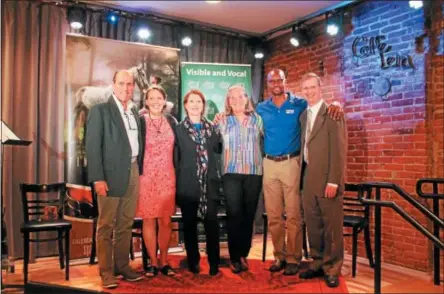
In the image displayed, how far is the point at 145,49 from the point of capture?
15.7ft

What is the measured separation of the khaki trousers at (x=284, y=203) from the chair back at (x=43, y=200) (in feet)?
6.51

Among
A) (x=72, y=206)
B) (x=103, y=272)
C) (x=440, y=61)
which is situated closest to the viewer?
(x=103, y=272)

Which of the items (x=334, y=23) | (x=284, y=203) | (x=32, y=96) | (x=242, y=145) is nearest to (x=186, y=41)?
(x=334, y=23)

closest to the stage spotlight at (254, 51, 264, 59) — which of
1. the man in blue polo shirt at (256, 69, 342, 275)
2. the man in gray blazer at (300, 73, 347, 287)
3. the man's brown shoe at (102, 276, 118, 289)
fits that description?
the man in blue polo shirt at (256, 69, 342, 275)

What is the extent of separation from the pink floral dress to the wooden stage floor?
737 mm

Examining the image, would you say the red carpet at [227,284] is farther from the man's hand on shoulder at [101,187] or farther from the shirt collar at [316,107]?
the shirt collar at [316,107]

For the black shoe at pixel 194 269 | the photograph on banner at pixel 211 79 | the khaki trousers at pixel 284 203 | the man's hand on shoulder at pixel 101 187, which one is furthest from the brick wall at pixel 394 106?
the man's hand on shoulder at pixel 101 187

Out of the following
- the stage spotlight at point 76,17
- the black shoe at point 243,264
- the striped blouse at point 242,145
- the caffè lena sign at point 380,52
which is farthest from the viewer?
the stage spotlight at point 76,17

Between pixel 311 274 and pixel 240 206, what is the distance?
74 cm

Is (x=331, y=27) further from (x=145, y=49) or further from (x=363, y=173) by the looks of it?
(x=145, y=49)

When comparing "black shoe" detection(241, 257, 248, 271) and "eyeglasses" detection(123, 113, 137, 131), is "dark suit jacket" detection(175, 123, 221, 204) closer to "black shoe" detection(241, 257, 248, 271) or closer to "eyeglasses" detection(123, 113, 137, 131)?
"eyeglasses" detection(123, 113, 137, 131)

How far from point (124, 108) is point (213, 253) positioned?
131cm

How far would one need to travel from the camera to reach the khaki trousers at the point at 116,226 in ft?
9.89

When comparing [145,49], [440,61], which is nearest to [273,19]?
[145,49]
